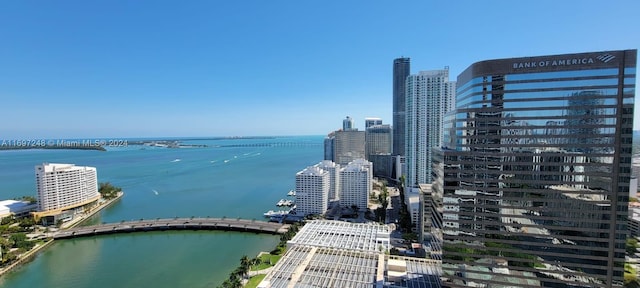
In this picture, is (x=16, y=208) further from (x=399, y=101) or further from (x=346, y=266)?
(x=399, y=101)

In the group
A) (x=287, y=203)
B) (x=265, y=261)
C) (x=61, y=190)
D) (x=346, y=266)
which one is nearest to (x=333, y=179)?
(x=287, y=203)

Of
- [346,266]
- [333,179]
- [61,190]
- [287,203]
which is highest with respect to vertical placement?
[61,190]

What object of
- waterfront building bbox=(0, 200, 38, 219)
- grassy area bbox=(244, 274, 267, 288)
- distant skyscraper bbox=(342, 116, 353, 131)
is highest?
distant skyscraper bbox=(342, 116, 353, 131)

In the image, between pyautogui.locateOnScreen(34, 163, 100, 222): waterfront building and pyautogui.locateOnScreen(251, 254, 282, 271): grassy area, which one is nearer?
pyautogui.locateOnScreen(251, 254, 282, 271): grassy area

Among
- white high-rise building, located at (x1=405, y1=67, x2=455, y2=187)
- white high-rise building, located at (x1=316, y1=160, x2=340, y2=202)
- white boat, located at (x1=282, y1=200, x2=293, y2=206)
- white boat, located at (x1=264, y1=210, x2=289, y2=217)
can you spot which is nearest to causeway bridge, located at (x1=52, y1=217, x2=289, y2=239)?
white boat, located at (x1=264, y1=210, x2=289, y2=217)

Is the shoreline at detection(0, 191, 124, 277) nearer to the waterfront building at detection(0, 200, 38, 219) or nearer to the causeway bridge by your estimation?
the causeway bridge

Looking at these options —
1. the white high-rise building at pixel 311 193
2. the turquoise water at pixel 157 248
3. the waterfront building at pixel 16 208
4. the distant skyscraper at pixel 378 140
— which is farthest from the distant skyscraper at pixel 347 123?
the waterfront building at pixel 16 208

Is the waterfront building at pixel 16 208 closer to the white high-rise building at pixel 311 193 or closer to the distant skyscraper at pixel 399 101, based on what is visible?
A: the white high-rise building at pixel 311 193
